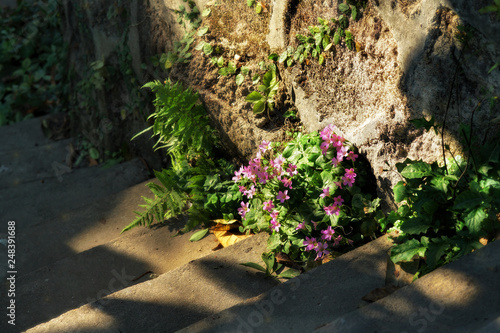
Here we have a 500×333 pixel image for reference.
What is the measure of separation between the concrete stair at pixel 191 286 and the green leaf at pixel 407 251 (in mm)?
82

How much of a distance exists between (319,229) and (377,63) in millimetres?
882

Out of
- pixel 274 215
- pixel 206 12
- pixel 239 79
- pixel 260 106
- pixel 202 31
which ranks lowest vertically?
pixel 274 215

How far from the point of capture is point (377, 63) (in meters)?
2.46

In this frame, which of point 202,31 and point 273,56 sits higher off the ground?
point 202,31

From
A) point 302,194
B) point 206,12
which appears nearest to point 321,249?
point 302,194

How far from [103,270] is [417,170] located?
Result: 72.4 inches

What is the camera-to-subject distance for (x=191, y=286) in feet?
7.89

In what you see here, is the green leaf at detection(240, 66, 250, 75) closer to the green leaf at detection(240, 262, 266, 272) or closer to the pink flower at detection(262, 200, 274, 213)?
the pink flower at detection(262, 200, 274, 213)

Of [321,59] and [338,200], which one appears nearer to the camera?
[338,200]

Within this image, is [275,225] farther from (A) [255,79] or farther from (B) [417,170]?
(A) [255,79]

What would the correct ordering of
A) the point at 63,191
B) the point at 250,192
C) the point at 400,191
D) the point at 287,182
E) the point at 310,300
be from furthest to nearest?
1. the point at 63,191
2. the point at 250,192
3. the point at 287,182
4. the point at 400,191
5. the point at 310,300

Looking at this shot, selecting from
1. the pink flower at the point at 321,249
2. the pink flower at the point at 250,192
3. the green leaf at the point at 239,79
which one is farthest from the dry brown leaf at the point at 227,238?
the green leaf at the point at 239,79

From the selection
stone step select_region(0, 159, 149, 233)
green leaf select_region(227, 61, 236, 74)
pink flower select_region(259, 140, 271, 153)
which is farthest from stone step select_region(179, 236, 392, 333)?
stone step select_region(0, 159, 149, 233)

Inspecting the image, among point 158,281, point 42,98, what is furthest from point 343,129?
point 42,98
